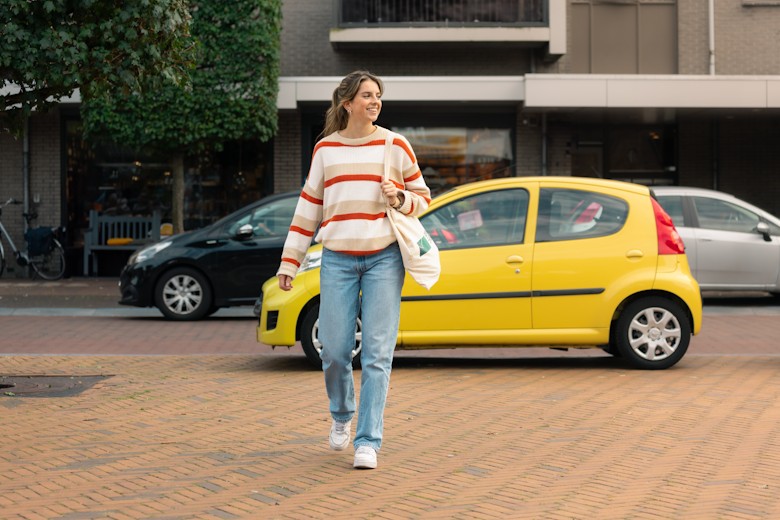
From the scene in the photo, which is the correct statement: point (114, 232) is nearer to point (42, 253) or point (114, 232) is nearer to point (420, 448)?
point (42, 253)

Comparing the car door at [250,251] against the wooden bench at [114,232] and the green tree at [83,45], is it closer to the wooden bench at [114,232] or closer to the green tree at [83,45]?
the green tree at [83,45]

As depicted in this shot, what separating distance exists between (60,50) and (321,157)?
10.7ft

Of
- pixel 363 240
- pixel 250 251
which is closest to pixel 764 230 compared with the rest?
pixel 250 251

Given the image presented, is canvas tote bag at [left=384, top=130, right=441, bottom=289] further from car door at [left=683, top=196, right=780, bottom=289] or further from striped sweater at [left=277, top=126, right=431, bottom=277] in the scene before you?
car door at [left=683, top=196, right=780, bottom=289]

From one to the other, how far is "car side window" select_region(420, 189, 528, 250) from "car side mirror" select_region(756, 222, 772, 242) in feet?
23.8

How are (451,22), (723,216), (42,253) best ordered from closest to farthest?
(723,216)
(42,253)
(451,22)

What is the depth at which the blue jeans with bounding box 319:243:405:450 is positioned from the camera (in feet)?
19.9

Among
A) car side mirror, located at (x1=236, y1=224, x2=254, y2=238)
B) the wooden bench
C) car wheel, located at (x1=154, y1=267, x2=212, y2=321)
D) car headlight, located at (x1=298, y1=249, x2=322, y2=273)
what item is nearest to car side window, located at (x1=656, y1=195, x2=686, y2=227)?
car side mirror, located at (x1=236, y1=224, x2=254, y2=238)

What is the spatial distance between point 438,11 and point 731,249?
7.98 meters

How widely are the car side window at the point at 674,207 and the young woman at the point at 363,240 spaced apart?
10.8m

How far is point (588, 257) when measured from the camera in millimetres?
10094

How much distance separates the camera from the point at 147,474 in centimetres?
604

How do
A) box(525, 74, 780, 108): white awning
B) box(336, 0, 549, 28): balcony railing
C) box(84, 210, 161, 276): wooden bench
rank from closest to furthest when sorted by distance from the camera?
box(525, 74, 780, 108): white awning → box(336, 0, 549, 28): balcony railing → box(84, 210, 161, 276): wooden bench

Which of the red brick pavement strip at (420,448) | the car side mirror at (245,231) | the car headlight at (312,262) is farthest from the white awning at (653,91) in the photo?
the red brick pavement strip at (420,448)
